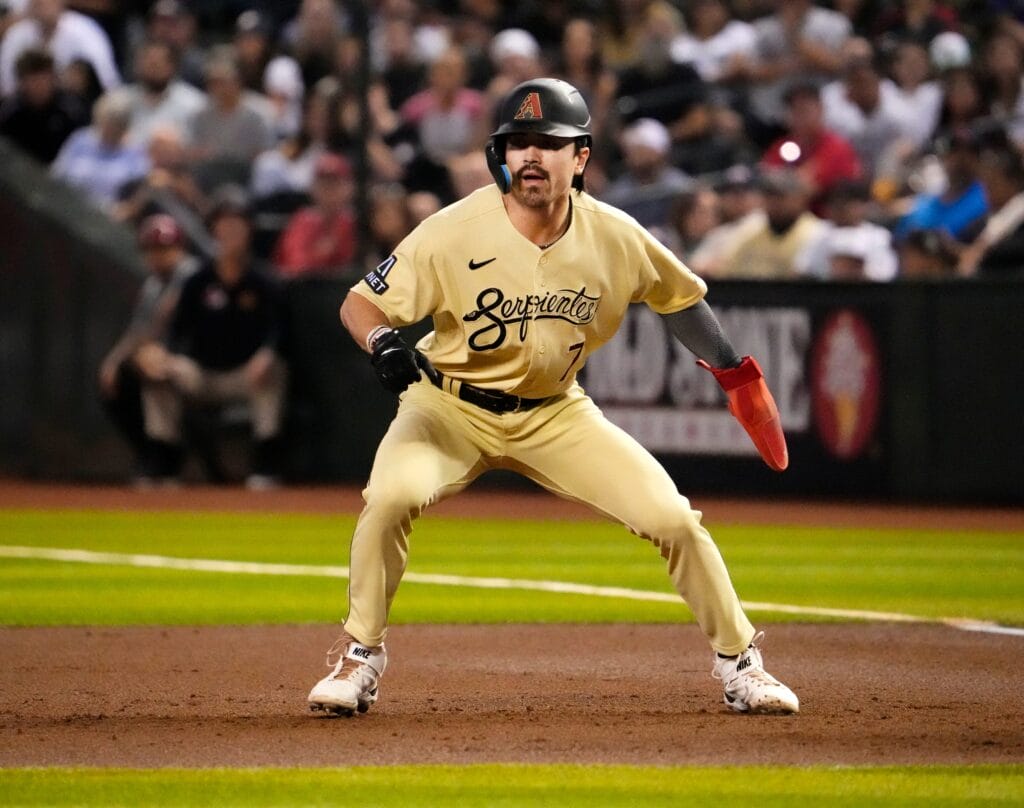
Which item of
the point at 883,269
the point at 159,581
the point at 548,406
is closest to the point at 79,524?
the point at 159,581

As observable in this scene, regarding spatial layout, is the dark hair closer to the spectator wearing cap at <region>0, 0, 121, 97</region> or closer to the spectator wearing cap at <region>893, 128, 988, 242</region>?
the spectator wearing cap at <region>0, 0, 121, 97</region>

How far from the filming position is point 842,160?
15.7 metres

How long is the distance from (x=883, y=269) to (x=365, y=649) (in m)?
9.66

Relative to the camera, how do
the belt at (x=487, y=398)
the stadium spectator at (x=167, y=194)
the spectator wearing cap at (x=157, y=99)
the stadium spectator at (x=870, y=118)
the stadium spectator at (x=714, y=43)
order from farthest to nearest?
the spectator wearing cap at (x=157, y=99) → the stadium spectator at (x=714, y=43) → the stadium spectator at (x=167, y=194) → the stadium spectator at (x=870, y=118) → the belt at (x=487, y=398)

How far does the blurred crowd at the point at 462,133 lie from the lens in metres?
15.0

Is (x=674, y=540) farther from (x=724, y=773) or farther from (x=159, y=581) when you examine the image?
(x=159, y=581)

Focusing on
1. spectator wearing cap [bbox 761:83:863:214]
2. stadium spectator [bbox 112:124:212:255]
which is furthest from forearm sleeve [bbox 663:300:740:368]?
stadium spectator [bbox 112:124:212:255]

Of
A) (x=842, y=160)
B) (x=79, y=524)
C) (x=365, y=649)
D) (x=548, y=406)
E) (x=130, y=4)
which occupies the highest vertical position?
(x=130, y=4)

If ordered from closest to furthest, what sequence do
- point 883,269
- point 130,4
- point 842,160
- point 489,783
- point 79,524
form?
point 489,783 < point 79,524 < point 883,269 < point 842,160 < point 130,4

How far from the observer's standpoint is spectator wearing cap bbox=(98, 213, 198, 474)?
15.8 metres

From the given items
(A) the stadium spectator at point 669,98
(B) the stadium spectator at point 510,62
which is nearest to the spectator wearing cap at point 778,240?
(A) the stadium spectator at point 669,98

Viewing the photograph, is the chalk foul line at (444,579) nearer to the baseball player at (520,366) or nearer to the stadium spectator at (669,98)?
the baseball player at (520,366)

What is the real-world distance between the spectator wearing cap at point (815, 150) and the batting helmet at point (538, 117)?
9.79 m

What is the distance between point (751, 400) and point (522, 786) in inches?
79.7
